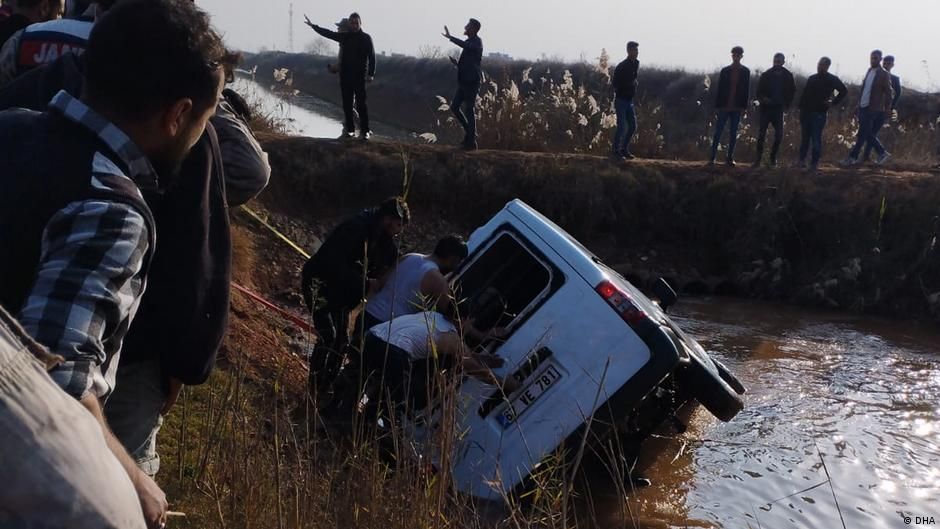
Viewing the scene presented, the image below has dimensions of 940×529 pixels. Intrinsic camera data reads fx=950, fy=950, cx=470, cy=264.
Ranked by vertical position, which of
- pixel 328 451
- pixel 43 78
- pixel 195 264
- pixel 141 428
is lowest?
pixel 328 451

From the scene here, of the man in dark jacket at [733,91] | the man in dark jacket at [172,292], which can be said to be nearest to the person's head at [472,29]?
the man in dark jacket at [733,91]

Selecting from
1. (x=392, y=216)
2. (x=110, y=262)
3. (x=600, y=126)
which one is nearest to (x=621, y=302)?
(x=392, y=216)

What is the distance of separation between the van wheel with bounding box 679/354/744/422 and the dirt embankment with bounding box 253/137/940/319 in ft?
22.3

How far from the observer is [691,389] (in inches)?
213

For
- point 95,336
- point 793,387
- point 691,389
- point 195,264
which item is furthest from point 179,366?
point 793,387

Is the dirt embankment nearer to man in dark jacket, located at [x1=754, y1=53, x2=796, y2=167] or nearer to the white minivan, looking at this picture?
man in dark jacket, located at [x1=754, y1=53, x2=796, y2=167]

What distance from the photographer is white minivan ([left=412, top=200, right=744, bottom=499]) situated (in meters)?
4.63

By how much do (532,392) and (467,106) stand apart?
923 centimetres

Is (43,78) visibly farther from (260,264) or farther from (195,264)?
(260,264)

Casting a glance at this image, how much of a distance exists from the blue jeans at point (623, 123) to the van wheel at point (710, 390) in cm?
879

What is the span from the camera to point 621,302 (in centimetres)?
494

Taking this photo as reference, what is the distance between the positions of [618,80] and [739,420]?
269 inches

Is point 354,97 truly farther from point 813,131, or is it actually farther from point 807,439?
point 807,439

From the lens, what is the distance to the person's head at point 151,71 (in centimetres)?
166
